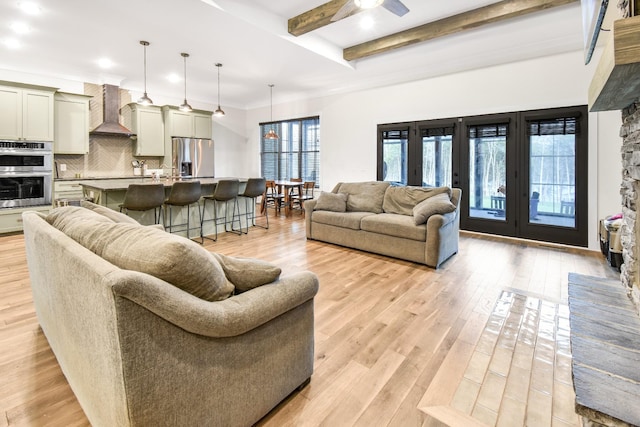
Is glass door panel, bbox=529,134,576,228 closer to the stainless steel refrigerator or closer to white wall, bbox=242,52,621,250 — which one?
white wall, bbox=242,52,621,250

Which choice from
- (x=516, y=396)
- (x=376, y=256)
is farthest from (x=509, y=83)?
(x=516, y=396)

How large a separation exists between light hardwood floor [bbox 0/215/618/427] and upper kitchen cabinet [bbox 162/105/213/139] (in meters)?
4.57

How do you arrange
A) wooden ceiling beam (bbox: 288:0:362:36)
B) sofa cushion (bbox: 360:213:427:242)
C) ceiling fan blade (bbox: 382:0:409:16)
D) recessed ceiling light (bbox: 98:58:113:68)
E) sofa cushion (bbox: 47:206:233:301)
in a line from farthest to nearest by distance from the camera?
recessed ceiling light (bbox: 98:58:113:68) < wooden ceiling beam (bbox: 288:0:362:36) < sofa cushion (bbox: 360:213:427:242) < ceiling fan blade (bbox: 382:0:409:16) < sofa cushion (bbox: 47:206:233:301)

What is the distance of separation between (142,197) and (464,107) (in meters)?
5.36

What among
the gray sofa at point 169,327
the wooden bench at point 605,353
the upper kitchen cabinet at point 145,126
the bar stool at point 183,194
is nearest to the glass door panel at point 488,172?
the wooden bench at point 605,353

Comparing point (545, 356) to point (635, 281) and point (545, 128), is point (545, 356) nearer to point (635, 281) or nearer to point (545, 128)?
point (635, 281)

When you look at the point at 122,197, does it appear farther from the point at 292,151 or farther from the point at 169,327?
the point at 292,151

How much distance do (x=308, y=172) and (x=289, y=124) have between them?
4.89 ft

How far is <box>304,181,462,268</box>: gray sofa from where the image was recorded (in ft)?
12.7

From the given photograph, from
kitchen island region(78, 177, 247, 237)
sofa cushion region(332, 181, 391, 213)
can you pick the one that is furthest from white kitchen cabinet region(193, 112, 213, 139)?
sofa cushion region(332, 181, 391, 213)

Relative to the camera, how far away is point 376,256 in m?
4.34

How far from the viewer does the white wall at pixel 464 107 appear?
457 centimetres

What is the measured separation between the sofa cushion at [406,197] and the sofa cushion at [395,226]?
169mm

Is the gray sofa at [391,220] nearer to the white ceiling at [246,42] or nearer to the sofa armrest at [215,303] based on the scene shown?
the white ceiling at [246,42]
